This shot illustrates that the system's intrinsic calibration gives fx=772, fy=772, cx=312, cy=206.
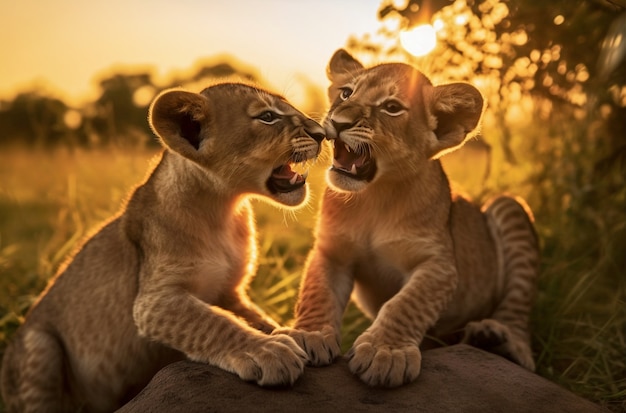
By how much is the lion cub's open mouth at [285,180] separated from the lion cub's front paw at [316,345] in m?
0.74

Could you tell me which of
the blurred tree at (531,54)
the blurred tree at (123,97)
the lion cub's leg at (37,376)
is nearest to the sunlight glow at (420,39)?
the blurred tree at (531,54)

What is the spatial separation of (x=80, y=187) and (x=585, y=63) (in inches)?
171

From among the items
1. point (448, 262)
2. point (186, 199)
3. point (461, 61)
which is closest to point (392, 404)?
point (448, 262)

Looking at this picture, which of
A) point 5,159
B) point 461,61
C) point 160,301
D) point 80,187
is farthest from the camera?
point 5,159

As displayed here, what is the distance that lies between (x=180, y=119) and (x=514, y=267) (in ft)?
7.80

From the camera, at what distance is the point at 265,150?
3945 millimetres

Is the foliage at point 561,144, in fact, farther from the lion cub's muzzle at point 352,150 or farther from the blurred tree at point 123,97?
the blurred tree at point 123,97

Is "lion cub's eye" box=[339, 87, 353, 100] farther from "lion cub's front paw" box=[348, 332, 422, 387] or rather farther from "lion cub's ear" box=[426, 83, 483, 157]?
"lion cub's front paw" box=[348, 332, 422, 387]

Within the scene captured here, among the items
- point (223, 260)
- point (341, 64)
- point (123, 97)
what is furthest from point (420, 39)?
point (123, 97)

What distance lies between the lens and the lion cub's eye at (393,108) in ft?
13.3

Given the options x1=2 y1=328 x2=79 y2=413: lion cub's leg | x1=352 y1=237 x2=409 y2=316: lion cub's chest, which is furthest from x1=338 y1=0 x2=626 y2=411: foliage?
x1=2 y1=328 x2=79 y2=413: lion cub's leg

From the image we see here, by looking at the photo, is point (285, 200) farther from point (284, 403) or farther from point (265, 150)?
point (284, 403)

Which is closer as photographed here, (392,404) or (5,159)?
(392,404)

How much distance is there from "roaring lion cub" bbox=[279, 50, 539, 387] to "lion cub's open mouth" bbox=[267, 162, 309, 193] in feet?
0.64
